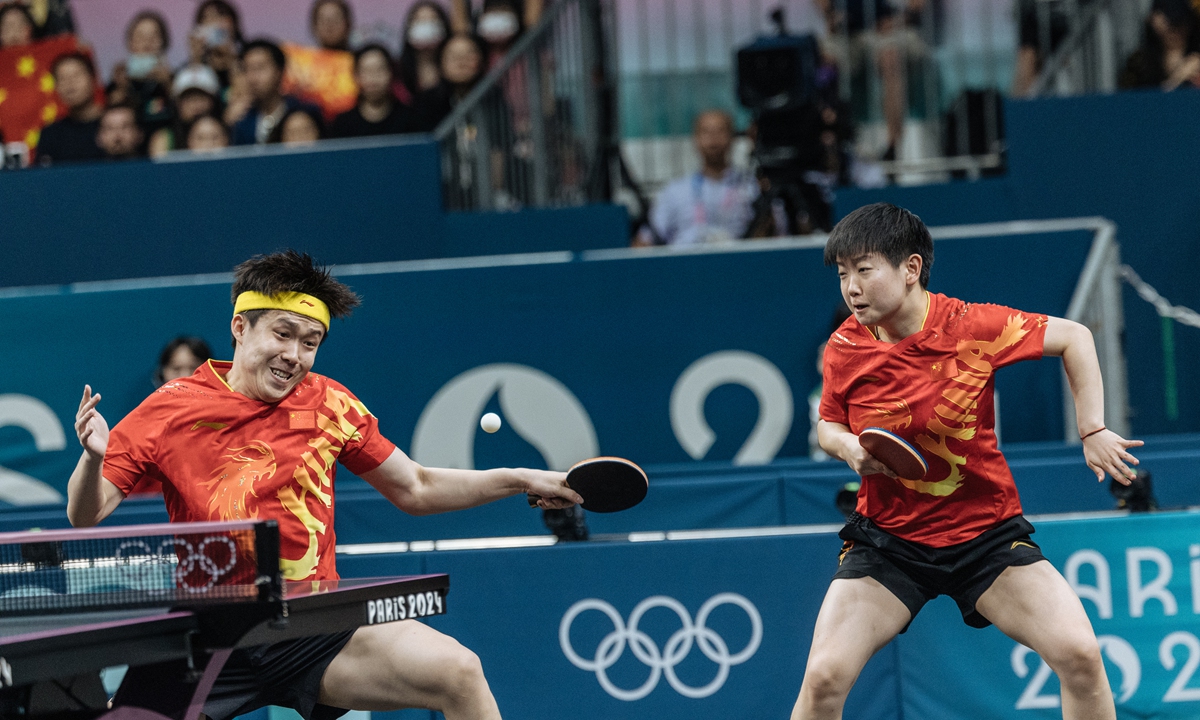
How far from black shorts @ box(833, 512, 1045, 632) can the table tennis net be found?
1831 mm

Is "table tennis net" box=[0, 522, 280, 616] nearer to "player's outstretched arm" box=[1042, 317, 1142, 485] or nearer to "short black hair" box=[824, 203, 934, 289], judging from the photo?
"short black hair" box=[824, 203, 934, 289]

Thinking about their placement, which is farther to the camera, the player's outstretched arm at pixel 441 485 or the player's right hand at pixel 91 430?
the player's outstretched arm at pixel 441 485

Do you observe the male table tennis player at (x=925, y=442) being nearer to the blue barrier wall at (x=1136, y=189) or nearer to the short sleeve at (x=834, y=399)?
the short sleeve at (x=834, y=399)

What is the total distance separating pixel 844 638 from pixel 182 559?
183 centimetres

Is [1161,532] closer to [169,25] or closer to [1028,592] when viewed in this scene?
[1028,592]

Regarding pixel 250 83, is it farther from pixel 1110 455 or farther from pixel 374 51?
pixel 1110 455

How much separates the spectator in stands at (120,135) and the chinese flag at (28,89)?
99 centimetres

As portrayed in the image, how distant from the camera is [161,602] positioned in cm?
277

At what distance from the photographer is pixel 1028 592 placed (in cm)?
374

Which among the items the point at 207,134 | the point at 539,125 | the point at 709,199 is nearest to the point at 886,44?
the point at 709,199

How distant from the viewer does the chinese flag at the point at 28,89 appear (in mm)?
9656

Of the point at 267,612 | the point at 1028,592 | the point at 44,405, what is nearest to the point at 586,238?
the point at 44,405

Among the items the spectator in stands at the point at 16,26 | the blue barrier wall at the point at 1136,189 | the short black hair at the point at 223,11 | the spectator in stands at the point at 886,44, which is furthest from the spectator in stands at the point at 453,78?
the spectator in stands at the point at 16,26

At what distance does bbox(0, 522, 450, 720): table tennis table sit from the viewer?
2762 mm
